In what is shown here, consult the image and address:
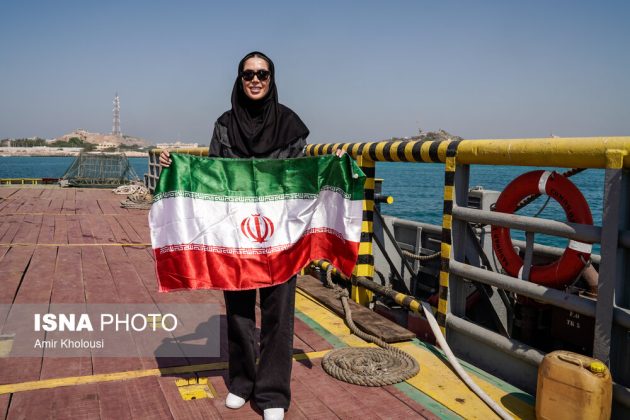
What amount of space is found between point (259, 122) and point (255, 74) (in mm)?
291

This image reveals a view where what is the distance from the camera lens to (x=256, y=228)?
3.37 metres

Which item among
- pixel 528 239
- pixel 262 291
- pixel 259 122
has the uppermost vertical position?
pixel 259 122

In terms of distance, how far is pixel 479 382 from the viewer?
3.51 m

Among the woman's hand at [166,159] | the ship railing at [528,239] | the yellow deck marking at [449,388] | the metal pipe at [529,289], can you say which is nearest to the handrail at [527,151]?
the ship railing at [528,239]

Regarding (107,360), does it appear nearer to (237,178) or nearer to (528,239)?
(237,178)

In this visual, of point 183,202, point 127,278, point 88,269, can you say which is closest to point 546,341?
point 183,202

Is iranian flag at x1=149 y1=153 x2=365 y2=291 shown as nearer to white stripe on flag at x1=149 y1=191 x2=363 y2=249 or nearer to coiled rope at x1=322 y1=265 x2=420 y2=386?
white stripe on flag at x1=149 y1=191 x2=363 y2=249

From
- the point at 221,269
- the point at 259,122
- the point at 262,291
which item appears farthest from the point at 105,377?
the point at 259,122

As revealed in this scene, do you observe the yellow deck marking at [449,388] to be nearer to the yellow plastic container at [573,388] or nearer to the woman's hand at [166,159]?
the yellow plastic container at [573,388]

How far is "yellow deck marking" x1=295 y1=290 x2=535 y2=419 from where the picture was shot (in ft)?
10.2

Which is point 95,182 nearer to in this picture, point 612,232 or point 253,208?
point 253,208

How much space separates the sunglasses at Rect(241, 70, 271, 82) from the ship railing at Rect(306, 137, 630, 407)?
1550 millimetres

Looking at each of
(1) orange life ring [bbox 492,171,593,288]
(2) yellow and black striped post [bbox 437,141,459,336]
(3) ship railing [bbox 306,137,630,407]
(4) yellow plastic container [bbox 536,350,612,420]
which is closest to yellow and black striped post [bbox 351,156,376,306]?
(3) ship railing [bbox 306,137,630,407]

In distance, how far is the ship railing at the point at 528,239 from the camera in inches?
110
